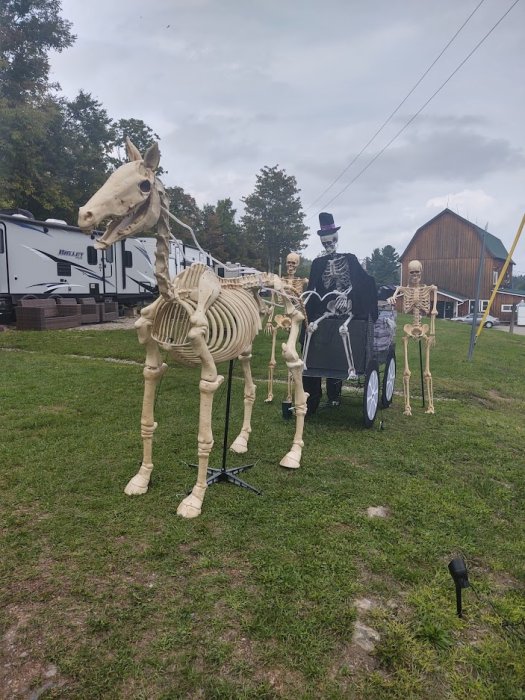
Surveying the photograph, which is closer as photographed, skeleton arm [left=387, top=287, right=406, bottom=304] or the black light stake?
the black light stake

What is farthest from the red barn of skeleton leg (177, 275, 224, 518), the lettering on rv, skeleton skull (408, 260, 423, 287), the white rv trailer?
skeleton leg (177, 275, 224, 518)

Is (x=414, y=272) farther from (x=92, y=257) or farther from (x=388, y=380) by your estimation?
(x=92, y=257)

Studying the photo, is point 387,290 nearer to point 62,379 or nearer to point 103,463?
point 103,463

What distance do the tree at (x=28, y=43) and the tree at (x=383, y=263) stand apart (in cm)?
5301

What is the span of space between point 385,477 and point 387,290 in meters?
4.57

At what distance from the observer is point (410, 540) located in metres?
3.81

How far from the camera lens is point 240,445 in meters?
5.81

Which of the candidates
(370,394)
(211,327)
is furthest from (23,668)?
(370,394)

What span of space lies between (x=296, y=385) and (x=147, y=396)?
186 centimetres

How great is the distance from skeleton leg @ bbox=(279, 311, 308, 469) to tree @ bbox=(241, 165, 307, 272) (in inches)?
2037

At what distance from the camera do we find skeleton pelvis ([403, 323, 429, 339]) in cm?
798

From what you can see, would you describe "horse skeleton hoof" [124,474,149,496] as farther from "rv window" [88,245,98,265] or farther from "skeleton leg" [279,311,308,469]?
"rv window" [88,245,98,265]

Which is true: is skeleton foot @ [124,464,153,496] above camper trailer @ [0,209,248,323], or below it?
below

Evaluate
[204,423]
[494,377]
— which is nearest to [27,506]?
[204,423]
